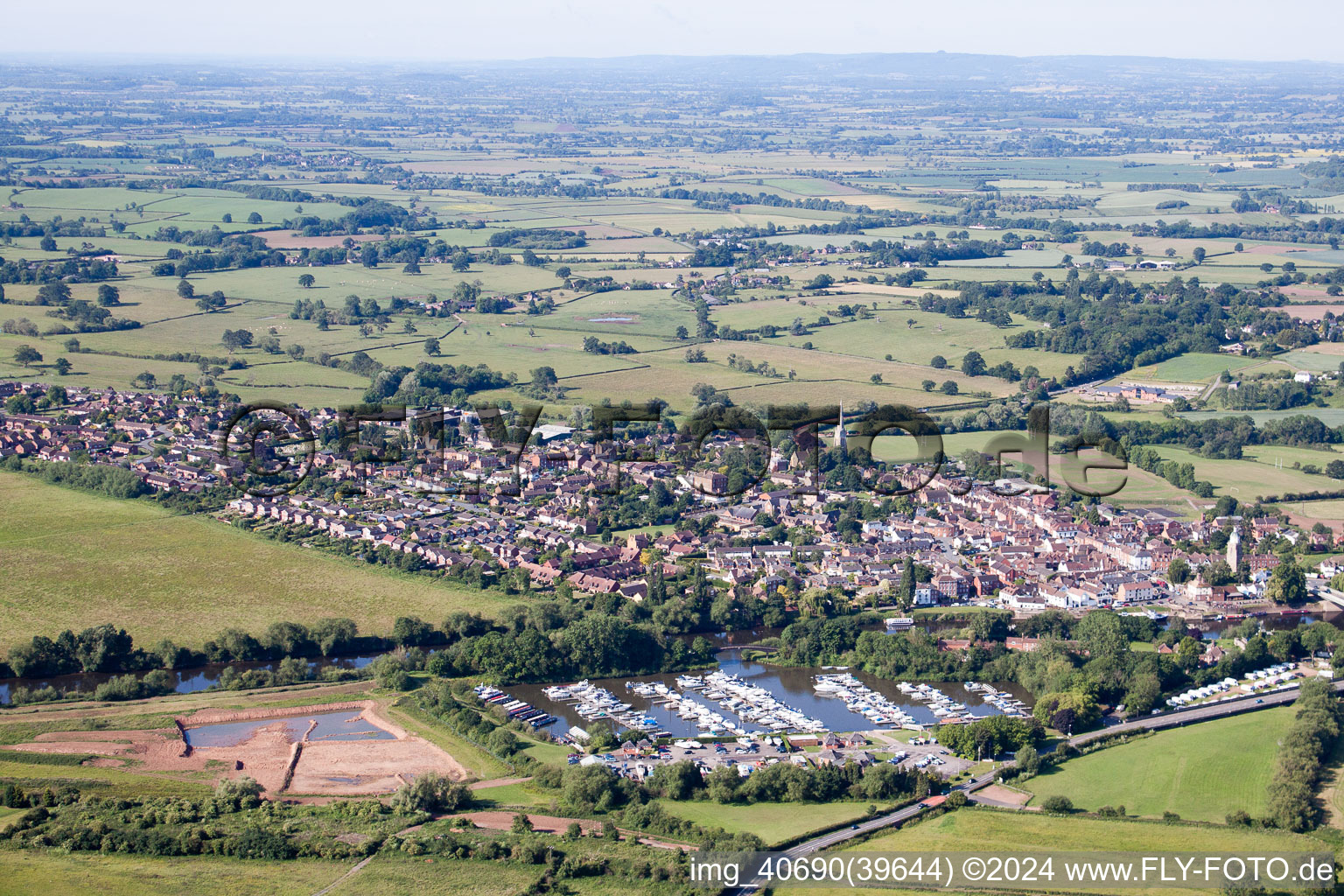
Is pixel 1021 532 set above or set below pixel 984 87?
below

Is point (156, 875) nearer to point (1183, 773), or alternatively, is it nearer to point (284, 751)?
point (284, 751)

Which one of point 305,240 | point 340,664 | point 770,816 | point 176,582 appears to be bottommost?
point 340,664

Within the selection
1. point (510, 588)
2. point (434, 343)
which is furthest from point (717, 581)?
point (434, 343)

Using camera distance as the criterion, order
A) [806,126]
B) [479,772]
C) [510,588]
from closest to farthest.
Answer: [479,772], [510,588], [806,126]

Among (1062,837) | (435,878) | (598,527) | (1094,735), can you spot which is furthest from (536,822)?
(598,527)

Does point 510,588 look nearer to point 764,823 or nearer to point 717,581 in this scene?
point 717,581

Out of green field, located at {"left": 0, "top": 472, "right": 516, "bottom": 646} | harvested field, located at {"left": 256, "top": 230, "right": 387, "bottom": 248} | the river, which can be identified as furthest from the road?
harvested field, located at {"left": 256, "top": 230, "right": 387, "bottom": 248}

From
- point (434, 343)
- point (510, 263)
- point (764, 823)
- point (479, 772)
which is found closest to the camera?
point (764, 823)
